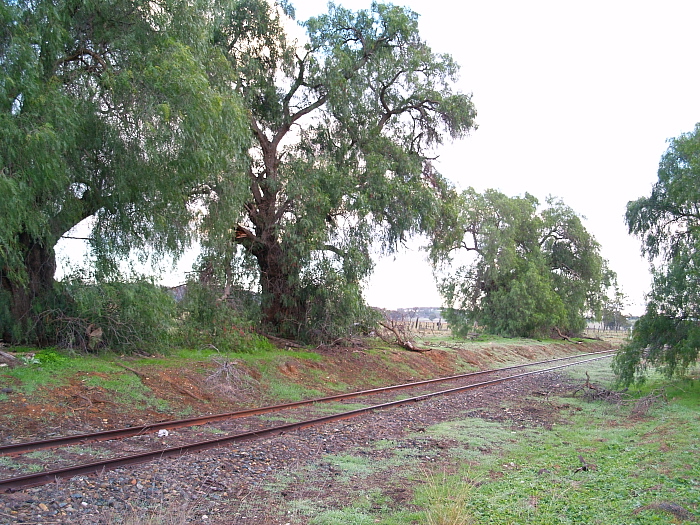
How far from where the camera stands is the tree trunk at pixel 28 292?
42.5 feet

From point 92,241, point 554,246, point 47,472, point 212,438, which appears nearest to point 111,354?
point 92,241

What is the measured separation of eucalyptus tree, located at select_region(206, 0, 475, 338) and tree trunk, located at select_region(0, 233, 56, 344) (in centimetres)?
478

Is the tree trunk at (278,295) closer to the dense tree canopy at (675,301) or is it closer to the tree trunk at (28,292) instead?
the tree trunk at (28,292)

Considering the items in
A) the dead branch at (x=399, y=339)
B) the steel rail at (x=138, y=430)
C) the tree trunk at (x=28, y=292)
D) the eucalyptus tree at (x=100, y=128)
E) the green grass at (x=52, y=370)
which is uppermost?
the eucalyptus tree at (x=100, y=128)

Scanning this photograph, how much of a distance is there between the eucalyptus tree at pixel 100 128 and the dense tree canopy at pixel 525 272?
89.8 ft

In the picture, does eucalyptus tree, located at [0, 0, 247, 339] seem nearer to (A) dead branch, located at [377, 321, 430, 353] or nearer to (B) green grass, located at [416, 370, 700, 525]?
(B) green grass, located at [416, 370, 700, 525]

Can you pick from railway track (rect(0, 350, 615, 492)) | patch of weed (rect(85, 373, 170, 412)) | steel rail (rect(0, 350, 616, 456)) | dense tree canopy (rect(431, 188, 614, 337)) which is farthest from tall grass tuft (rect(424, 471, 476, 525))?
dense tree canopy (rect(431, 188, 614, 337))

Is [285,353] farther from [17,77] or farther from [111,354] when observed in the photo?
[17,77]

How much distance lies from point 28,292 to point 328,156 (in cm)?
1049

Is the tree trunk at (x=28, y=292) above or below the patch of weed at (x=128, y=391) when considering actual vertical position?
above

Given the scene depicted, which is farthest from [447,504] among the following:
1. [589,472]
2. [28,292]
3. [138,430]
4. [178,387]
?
[28,292]

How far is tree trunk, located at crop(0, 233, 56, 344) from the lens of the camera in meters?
13.0

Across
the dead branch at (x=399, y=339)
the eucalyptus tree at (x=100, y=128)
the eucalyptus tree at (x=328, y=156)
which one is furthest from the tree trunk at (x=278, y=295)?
the eucalyptus tree at (x=100, y=128)

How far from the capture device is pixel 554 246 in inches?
1941
